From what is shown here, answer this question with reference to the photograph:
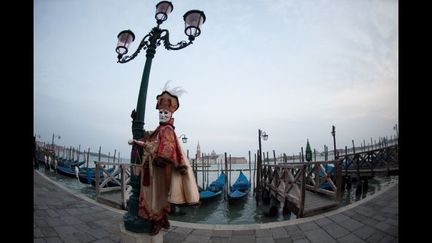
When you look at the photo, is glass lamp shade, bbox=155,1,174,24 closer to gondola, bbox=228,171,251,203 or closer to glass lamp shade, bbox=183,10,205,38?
glass lamp shade, bbox=183,10,205,38

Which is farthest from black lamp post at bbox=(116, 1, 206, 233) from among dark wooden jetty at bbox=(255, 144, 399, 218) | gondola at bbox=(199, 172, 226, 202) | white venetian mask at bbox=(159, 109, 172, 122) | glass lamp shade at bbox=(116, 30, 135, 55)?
gondola at bbox=(199, 172, 226, 202)

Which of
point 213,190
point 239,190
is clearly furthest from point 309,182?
point 213,190

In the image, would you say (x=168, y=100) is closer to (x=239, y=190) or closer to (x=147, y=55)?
(x=147, y=55)

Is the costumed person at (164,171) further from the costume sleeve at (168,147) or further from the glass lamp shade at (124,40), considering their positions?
the glass lamp shade at (124,40)

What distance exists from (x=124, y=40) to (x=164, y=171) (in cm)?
276

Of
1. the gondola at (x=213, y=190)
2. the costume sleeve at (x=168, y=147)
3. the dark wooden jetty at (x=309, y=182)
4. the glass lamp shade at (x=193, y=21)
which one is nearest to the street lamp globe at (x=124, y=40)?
the glass lamp shade at (x=193, y=21)

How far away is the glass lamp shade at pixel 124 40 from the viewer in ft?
12.4

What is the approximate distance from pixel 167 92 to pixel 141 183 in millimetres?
1308

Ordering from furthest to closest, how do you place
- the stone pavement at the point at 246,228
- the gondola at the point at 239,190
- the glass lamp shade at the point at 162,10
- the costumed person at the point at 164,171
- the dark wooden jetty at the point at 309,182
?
the gondola at the point at 239,190, the dark wooden jetty at the point at 309,182, the glass lamp shade at the point at 162,10, the stone pavement at the point at 246,228, the costumed person at the point at 164,171

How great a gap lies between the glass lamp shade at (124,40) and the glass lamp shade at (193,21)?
3.93 ft
